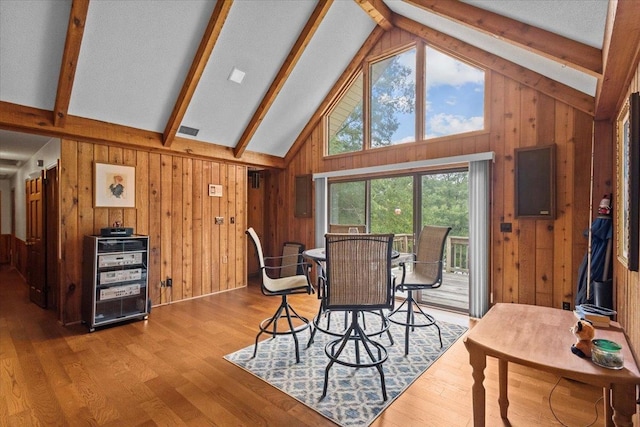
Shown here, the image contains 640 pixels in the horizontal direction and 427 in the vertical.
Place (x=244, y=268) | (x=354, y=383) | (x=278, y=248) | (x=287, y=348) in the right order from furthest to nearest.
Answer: (x=278, y=248) < (x=244, y=268) < (x=287, y=348) < (x=354, y=383)

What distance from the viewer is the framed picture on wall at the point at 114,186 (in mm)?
3818

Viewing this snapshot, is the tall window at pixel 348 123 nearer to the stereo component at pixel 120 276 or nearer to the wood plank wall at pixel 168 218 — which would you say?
the wood plank wall at pixel 168 218

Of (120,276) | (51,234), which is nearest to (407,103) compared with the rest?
(120,276)

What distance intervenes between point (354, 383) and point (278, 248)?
159 inches

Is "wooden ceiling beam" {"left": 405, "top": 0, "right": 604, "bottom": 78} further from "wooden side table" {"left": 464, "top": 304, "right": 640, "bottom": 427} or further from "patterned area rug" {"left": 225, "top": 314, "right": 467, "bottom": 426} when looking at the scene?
"patterned area rug" {"left": 225, "top": 314, "right": 467, "bottom": 426}

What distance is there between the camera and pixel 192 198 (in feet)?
15.6

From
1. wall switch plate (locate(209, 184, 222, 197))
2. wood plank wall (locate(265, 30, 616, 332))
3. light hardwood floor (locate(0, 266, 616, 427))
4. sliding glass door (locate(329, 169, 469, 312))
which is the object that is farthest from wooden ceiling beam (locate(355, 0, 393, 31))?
light hardwood floor (locate(0, 266, 616, 427))

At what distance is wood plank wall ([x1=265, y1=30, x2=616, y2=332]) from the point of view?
10.2ft

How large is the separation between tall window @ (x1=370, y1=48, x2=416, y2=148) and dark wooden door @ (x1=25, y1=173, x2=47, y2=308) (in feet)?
16.2

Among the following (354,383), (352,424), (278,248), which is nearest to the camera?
(352,424)

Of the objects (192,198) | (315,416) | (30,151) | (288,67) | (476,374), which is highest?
(288,67)

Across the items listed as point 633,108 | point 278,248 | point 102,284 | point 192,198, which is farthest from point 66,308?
point 633,108

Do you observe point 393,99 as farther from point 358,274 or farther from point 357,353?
point 357,353

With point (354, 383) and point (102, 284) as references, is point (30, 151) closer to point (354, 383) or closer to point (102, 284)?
point (102, 284)
